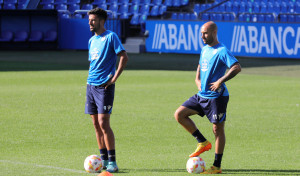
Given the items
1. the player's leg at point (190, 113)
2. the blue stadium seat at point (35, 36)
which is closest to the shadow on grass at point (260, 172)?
the player's leg at point (190, 113)

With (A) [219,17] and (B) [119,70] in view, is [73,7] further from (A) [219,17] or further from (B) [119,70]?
(B) [119,70]

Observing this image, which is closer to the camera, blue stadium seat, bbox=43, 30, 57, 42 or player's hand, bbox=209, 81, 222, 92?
player's hand, bbox=209, 81, 222, 92

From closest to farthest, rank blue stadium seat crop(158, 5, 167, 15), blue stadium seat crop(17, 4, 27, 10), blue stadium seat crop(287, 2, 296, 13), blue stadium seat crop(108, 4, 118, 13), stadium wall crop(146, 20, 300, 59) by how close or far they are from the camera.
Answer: stadium wall crop(146, 20, 300, 59), blue stadium seat crop(287, 2, 296, 13), blue stadium seat crop(158, 5, 167, 15), blue stadium seat crop(108, 4, 118, 13), blue stadium seat crop(17, 4, 27, 10)

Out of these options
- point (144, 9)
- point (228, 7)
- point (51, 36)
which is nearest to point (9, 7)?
point (51, 36)

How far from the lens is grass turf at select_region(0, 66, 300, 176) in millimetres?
8828

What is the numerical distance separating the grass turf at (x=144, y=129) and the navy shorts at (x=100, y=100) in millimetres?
786

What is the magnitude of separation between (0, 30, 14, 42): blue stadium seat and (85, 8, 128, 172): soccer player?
97.4 feet

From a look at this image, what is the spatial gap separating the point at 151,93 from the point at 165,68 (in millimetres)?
8350

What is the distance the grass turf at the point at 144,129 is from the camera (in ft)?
29.0

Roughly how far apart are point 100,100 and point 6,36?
3034 centimetres

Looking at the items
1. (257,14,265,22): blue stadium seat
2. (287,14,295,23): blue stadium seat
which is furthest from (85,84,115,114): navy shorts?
(257,14,265,22): blue stadium seat

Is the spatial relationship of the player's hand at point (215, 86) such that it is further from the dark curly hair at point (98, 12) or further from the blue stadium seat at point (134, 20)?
the blue stadium seat at point (134, 20)

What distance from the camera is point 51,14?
38.0 meters

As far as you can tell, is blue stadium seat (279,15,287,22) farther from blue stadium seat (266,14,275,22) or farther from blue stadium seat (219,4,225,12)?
blue stadium seat (219,4,225,12)
